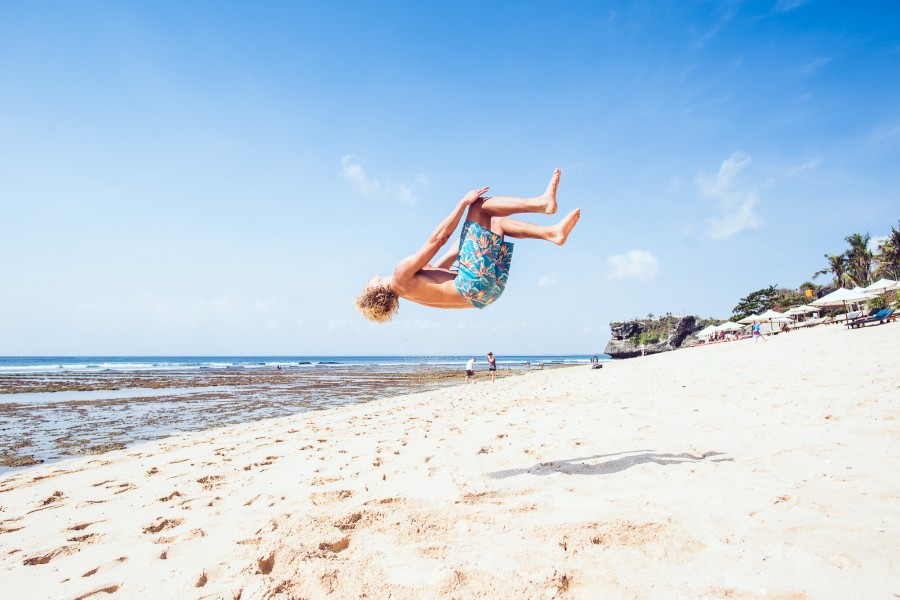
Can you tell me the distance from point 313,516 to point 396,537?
0.73 meters

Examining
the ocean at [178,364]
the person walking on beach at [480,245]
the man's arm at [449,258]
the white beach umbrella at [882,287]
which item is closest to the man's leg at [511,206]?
the person walking on beach at [480,245]

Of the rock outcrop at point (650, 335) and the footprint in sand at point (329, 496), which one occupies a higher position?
the rock outcrop at point (650, 335)

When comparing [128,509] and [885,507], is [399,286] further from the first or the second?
[885,507]

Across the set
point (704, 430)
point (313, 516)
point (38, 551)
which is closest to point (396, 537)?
point (313, 516)

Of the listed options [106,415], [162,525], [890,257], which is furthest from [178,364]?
[890,257]

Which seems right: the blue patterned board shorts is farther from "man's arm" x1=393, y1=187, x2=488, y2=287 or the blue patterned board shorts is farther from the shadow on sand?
the shadow on sand

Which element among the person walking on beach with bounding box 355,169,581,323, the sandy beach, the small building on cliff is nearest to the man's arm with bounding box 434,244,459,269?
the person walking on beach with bounding box 355,169,581,323

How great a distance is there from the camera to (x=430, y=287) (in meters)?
4.21

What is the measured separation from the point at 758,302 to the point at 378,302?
64.8m

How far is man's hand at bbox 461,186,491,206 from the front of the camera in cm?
401

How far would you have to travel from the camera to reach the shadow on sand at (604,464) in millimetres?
3896

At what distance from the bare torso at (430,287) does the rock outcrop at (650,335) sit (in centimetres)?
6789

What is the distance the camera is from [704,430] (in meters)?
5.07

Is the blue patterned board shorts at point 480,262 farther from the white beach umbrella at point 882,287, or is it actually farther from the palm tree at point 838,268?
the palm tree at point 838,268
